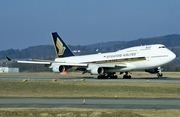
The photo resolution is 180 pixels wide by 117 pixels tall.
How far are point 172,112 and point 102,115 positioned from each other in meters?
4.30

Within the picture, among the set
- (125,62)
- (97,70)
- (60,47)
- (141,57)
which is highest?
(60,47)

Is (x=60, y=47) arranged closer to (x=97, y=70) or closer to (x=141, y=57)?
(x=97, y=70)

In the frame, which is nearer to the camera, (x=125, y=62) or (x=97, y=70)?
(x=125, y=62)

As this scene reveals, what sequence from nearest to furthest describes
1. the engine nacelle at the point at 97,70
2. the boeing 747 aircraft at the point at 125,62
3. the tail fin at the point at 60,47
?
the boeing 747 aircraft at the point at 125,62 → the engine nacelle at the point at 97,70 → the tail fin at the point at 60,47

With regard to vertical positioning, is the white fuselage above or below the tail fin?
below

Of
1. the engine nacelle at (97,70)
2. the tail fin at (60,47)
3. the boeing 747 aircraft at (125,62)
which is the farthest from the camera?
A: the tail fin at (60,47)

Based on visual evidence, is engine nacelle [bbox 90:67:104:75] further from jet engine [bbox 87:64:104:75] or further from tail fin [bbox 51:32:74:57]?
tail fin [bbox 51:32:74:57]

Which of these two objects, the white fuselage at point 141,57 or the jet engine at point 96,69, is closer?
the white fuselage at point 141,57

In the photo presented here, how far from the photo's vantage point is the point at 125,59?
216ft

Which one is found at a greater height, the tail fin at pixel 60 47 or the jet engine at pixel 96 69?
the tail fin at pixel 60 47

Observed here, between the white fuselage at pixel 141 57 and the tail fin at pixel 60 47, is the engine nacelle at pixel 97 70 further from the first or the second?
the tail fin at pixel 60 47

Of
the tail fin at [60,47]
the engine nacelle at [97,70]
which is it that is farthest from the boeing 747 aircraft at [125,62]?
the tail fin at [60,47]

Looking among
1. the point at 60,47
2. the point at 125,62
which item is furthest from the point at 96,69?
the point at 60,47

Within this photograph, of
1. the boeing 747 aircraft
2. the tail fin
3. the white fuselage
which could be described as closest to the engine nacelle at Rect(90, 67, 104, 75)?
the boeing 747 aircraft
